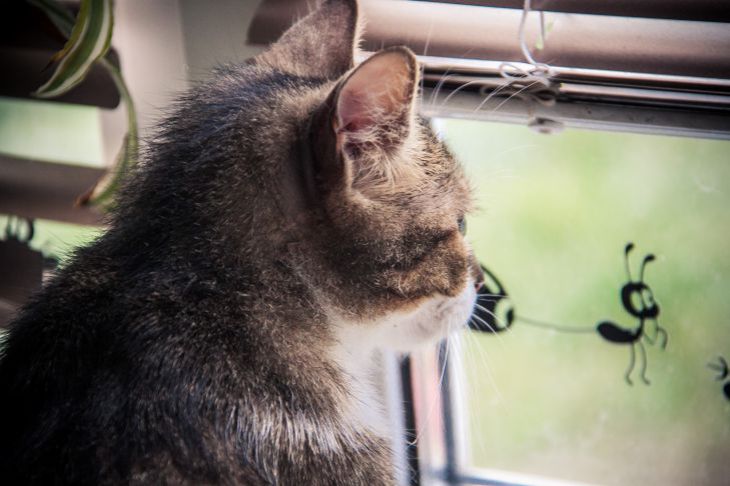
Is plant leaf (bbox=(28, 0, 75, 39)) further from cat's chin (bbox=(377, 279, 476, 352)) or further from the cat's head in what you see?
cat's chin (bbox=(377, 279, 476, 352))

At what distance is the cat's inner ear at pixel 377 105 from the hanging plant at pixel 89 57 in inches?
15.6

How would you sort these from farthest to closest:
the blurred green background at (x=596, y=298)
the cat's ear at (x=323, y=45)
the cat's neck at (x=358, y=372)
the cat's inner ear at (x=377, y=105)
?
the blurred green background at (x=596, y=298), the cat's ear at (x=323, y=45), the cat's neck at (x=358, y=372), the cat's inner ear at (x=377, y=105)

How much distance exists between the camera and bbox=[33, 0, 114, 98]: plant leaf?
116 cm

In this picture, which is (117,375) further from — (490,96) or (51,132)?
(51,132)

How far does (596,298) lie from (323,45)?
0.59 m

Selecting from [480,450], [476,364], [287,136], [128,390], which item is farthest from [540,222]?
[128,390]

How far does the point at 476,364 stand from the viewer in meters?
1.30

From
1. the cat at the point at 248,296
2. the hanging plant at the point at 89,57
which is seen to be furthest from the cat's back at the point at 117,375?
the hanging plant at the point at 89,57

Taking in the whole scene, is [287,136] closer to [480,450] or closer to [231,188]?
[231,188]

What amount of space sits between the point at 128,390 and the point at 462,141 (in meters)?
0.71

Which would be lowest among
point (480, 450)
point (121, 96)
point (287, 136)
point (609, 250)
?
point (480, 450)

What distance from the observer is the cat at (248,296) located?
0.79 meters

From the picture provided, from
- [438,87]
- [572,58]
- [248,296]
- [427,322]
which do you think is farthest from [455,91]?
[248,296]

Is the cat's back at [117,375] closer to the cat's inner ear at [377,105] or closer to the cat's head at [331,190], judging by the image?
the cat's head at [331,190]
